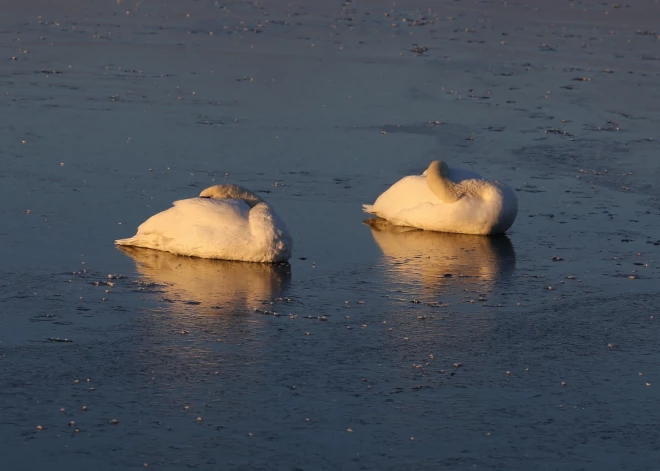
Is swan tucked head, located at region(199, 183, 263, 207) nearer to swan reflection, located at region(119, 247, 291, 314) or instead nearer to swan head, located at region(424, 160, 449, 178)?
swan reflection, located at region(119, 247, 291, 314)

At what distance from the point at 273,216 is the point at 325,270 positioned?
2.46 feet

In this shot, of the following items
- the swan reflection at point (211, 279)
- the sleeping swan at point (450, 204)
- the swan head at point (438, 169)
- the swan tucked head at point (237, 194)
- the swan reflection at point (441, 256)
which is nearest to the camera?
the swan reflection at point (211, 279)

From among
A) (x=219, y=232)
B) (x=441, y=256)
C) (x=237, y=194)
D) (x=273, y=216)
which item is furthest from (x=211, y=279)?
(x=441, y=256)

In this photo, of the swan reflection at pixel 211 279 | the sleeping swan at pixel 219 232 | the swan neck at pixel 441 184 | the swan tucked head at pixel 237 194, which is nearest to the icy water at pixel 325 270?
the swan reflection at pixel 211 279

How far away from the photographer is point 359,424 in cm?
847

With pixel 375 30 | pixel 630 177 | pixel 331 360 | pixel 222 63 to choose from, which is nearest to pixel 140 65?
pixel 222 63

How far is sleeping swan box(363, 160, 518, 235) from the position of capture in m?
13.5

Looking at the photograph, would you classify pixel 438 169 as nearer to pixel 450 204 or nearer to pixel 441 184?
pixel 441 184

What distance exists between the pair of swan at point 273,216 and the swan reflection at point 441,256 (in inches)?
6.3

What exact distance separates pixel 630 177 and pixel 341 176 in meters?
3.40

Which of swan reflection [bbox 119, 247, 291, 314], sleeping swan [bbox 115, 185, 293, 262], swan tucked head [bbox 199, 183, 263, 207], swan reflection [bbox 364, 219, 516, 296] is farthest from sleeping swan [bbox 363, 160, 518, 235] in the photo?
swan reflection [bbox 119, 247, 291, 314]

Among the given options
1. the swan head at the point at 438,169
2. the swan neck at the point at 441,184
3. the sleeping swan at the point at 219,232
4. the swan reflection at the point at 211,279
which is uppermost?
the swan head at the point at 438,169

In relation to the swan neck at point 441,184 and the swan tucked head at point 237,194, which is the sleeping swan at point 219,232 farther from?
the swan neck at point 441,184

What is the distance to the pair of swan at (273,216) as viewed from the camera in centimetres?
1217
